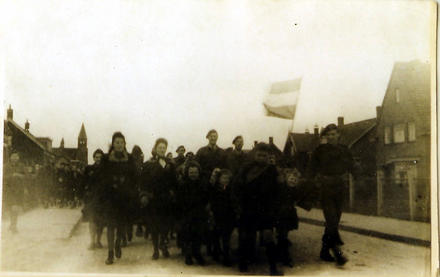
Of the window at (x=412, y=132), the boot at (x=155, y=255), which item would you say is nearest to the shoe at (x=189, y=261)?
the boot at (x=155, y=255)

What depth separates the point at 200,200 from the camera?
5.01m

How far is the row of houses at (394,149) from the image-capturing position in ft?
16.6

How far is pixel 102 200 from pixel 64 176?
51 cm

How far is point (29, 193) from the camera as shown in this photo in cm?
509

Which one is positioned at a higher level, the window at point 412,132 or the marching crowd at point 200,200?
the window at point 412,132

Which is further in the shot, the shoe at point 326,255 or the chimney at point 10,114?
the chimney at point 10,114

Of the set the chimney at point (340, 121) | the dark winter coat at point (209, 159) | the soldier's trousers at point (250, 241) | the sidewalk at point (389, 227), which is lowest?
the soldier's trousers at point (250, 241)

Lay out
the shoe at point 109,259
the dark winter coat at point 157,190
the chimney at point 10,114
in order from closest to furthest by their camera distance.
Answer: the shoe at point 109,259, the dark winter coat at point 157,190, the chimney at point 10,114

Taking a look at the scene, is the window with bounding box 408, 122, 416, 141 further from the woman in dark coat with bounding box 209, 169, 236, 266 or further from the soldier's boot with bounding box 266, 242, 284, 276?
the woman in dark coat with bounding box 209, 169, 236, 266

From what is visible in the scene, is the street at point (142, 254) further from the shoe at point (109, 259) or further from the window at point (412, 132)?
the window at point (412, 132)

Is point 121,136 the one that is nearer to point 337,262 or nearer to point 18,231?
point 18,231

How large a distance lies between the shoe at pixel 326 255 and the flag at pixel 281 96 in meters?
1.56

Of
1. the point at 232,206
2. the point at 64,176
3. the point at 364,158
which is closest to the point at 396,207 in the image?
the point at 364,158

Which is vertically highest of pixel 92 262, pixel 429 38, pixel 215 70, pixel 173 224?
pixel 429 38
